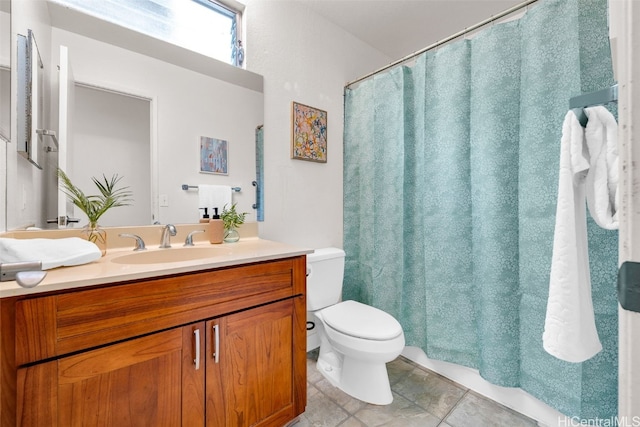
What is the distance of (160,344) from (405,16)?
7.54 feet

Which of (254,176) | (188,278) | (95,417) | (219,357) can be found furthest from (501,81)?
(95,417)

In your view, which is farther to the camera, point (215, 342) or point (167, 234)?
point (167, 234)

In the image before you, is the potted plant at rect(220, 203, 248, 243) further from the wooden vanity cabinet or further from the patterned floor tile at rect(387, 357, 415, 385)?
the patterned floor tile at rect(387, 357, 415, 385)

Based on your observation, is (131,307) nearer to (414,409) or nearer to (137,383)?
(137,383)

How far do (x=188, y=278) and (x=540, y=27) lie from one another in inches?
67.5

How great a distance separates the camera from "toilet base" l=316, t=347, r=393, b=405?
4.49 feet

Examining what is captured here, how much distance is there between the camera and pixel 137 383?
797mm

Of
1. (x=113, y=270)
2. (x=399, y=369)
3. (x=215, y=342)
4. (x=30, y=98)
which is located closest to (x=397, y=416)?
(x=399, y=369)

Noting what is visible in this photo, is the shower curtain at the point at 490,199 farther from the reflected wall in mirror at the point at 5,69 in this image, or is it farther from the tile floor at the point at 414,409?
the reflected wall in mirror at the point at 5,69

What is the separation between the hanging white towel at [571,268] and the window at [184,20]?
158 cm

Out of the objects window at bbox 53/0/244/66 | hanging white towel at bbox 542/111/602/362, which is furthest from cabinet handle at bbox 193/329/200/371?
window at bbox 53/0/244/66

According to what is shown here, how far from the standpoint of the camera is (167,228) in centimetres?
125

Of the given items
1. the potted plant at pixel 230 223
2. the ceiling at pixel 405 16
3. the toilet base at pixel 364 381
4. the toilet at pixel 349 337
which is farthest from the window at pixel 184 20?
the toilet base at pixel 364 381

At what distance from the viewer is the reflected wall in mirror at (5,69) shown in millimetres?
815
